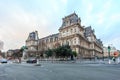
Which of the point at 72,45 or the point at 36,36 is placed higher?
the point at 36,36

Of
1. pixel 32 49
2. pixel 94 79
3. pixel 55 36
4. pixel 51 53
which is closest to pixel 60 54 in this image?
pixel 51 53

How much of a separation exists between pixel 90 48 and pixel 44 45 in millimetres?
30325

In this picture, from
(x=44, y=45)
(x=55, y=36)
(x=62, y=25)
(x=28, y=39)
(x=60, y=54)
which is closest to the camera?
(x=60, y=54)

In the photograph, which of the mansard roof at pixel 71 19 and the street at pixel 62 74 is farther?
the mansard roof at pixel 71 19

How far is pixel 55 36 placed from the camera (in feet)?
365

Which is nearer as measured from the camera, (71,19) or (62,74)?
(62,74)

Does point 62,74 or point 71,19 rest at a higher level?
point 71,19

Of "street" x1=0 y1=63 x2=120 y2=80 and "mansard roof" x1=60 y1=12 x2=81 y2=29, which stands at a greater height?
"mansard roof" x1=60 y1=12 x2=81 y2=29

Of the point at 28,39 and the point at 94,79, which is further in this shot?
the point at 28,39

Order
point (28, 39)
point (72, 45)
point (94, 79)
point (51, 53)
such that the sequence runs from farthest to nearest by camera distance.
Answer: point (28, 39) < point (72, 45) < point (51, 53) < point (94, 79)

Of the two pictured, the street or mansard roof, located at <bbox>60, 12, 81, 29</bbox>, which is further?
mansard roof, located at <bbox>60, 12, 81, 29</bbox>

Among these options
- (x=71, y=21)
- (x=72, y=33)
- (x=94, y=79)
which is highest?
(x=71, y=21)

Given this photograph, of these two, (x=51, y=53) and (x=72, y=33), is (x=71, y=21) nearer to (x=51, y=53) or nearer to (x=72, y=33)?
(x=72, y=33)

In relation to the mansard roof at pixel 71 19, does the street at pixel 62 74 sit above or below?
below
